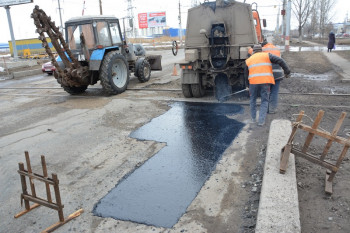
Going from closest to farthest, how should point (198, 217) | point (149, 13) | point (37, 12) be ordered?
point (198, 217) → point (37, 12) → point (149, 13)

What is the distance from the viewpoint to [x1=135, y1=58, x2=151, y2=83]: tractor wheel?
1219 cm

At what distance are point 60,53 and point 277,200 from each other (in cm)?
789

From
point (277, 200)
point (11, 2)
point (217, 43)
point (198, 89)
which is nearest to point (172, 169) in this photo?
point (277, 200)

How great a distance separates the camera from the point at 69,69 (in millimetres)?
9344

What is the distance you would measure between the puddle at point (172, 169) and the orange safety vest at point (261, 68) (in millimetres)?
1084

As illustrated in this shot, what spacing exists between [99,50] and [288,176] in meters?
7.85

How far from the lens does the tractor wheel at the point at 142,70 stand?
1219 centimetres

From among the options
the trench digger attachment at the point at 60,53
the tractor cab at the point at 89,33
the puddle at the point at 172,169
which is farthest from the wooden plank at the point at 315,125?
the tractor cab at the point at 89,33

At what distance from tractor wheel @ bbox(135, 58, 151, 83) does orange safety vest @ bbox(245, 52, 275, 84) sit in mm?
6637

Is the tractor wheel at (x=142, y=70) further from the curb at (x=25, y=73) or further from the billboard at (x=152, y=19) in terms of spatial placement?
the billboard at (x=152, y=19)

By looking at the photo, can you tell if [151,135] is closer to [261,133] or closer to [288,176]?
[261,133]

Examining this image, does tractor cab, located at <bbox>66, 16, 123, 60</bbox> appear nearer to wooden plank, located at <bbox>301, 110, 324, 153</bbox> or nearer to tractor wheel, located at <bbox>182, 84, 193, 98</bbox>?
tractor wheel, located at <bbox>182, 84, 193, 98</bbox>

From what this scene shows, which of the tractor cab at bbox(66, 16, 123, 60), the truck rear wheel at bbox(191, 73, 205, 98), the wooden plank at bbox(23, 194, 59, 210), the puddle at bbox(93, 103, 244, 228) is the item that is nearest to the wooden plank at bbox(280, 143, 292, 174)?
the puddle at bbox(93, 103, 244, 228)

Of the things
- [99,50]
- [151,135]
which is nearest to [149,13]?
[99,50]
